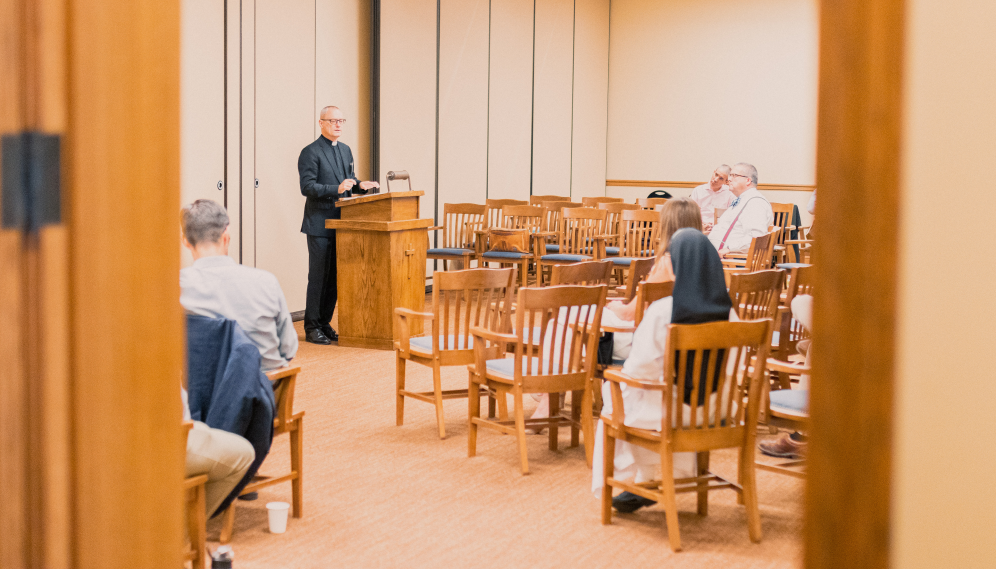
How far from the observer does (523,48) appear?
12.1m

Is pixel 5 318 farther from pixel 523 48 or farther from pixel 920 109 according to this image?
pixel 523 48

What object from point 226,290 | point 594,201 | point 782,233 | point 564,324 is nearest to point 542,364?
point 564,324

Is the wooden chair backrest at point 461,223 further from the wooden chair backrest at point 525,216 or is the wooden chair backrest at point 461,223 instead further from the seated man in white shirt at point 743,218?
the seated man in white shirt at point 743,218

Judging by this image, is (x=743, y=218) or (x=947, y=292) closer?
(x=947, y=292)

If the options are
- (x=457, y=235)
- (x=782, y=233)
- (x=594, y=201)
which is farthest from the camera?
(x=594, y=201)

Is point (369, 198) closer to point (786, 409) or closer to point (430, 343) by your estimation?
point (430, 343)

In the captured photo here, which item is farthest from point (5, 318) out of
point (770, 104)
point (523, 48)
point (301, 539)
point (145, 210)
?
point (770, 104)

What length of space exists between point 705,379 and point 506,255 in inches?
209

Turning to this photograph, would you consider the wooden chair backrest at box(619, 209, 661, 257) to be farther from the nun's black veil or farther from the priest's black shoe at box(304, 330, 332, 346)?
the nun's black veil

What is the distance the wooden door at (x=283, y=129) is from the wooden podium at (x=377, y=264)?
3.89 feet

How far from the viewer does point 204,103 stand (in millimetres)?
7262

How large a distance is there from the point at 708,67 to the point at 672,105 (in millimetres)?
721

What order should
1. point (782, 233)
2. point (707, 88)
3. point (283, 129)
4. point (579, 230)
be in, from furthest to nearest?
1. point (707, 88)
2. point (782, 233)
3. point (579, 230)
4. point (283, 129)

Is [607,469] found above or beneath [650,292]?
beneath
